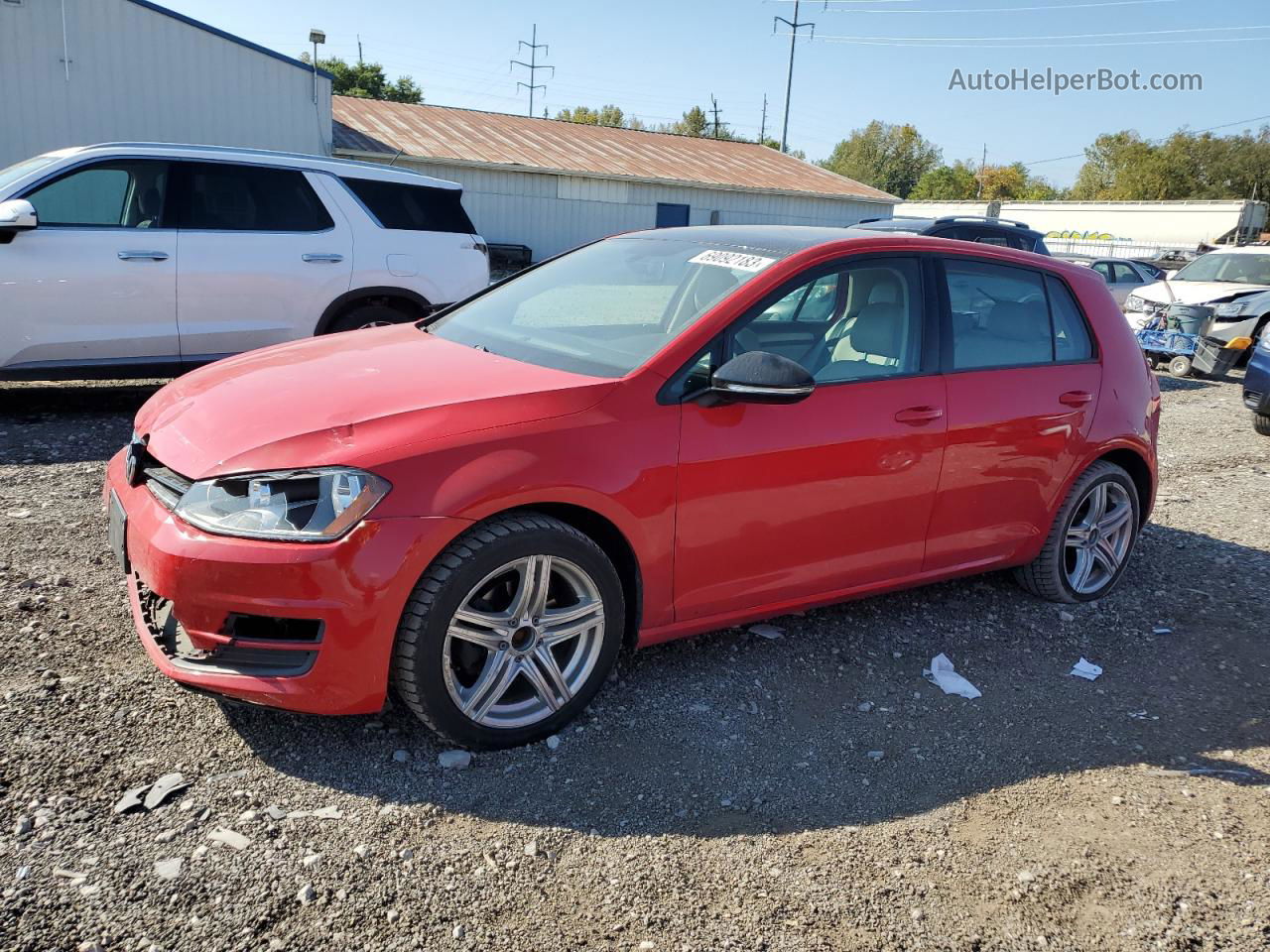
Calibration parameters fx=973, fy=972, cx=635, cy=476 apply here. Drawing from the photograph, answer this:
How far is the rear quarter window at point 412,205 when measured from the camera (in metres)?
7.89

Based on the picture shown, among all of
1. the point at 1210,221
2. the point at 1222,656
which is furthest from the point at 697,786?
the point at 1210,221

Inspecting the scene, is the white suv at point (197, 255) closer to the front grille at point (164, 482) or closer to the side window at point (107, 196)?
the side window at point (107, 196)

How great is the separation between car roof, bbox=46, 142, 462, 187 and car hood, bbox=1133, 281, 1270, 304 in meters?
11.2

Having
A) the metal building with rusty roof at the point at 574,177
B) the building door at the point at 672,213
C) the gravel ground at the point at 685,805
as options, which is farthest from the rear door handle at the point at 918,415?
the building door at the point at 672,213

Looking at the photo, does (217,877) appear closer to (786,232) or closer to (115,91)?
(786,232)

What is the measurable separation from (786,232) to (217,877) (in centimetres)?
326

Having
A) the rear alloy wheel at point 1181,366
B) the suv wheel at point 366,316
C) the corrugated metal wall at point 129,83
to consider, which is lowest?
the rear alloy wheel at point 1181,366

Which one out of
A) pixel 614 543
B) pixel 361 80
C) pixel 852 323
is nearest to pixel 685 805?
pixel 614 543

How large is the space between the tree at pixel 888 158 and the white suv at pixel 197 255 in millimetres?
92244

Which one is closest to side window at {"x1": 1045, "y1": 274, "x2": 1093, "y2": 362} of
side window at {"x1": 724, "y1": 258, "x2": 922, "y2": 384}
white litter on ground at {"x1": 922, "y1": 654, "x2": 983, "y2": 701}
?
side window at {"x1": 724, "y1": 258, "x2": 922, "y2": 384}

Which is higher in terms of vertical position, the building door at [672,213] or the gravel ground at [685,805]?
the building door at [672,213]

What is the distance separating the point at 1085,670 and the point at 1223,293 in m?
12.2

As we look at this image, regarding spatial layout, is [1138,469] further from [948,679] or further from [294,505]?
[294,505]

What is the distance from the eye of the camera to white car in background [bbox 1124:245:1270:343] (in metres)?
13.5
